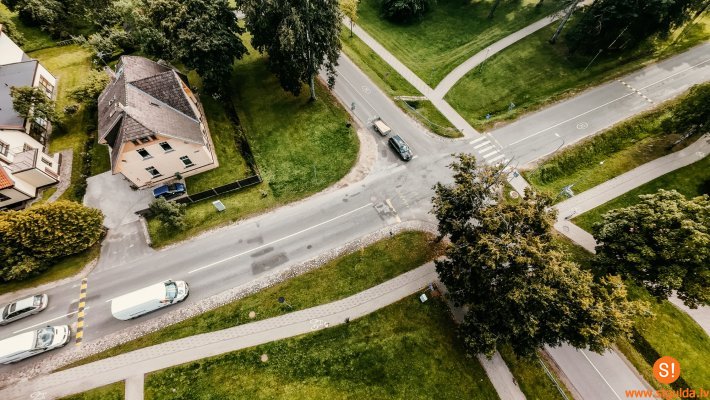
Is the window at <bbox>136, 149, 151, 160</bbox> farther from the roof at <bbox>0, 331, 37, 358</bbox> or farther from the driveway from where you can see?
the roof at <bbox>0, 331, 37, 358</bbox>

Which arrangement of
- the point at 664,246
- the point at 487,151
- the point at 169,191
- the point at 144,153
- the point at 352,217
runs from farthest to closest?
the point at 487,151, the point at 169,191, the point at 352,217, the point at 144,153, the point at 664,246

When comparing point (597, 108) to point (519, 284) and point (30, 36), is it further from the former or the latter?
point (30, 36)

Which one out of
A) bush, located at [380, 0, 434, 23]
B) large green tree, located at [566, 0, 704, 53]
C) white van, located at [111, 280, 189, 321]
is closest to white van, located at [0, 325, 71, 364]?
white van, located at [111, 280, 189, 321]

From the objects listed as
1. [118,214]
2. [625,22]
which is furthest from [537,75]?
[118,214]

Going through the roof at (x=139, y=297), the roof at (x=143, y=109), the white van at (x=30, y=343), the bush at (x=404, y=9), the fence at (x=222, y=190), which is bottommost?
the white van at (x=30, y=343)

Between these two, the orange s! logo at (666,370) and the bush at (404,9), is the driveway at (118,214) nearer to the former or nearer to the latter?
the orange s! logo at (666,370)

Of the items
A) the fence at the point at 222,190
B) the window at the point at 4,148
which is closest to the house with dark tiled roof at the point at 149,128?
the fence at the point at 222,190
